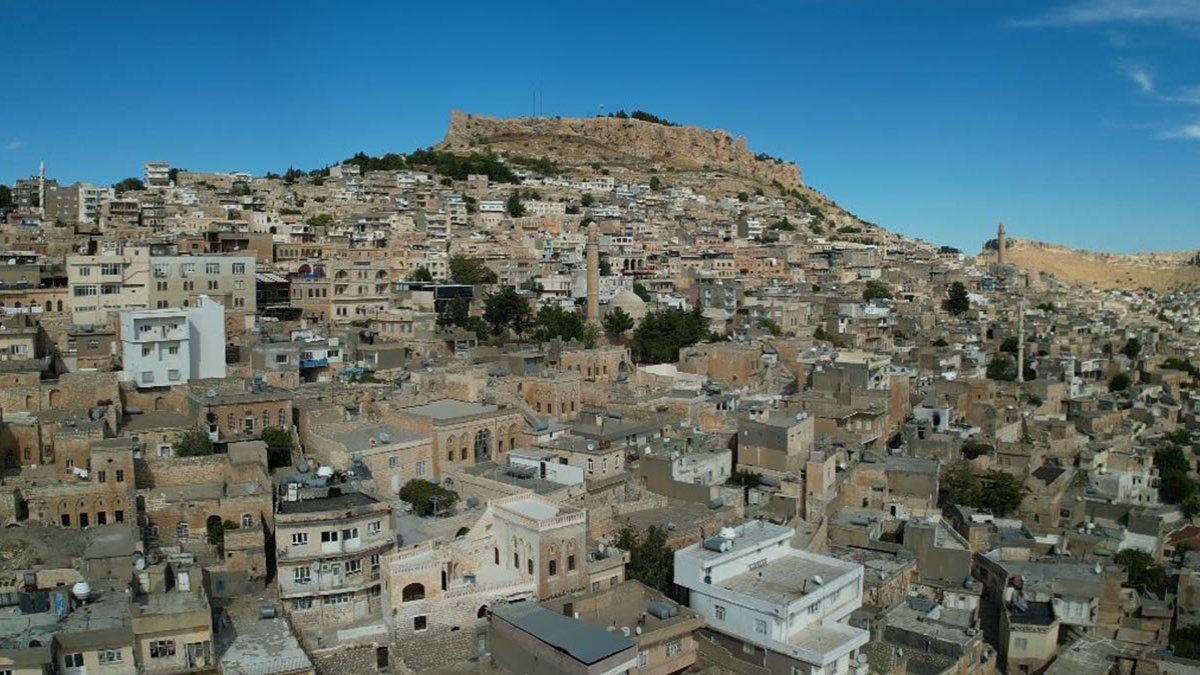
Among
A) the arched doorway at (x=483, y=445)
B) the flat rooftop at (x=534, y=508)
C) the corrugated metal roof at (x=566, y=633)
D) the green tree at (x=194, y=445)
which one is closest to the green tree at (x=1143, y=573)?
the flat rooftop at (x=534, y=508)

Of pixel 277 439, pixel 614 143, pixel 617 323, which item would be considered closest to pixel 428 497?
pixel 277 439

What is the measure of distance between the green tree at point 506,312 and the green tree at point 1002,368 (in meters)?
20.5

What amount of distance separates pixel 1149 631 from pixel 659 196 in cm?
7232

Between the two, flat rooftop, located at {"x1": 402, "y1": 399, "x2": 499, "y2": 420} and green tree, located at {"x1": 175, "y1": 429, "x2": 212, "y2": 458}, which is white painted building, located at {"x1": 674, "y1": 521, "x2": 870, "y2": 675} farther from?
green tree, located at {"x1": 175, "y1": 429, "x2": 212, "y2": 458}

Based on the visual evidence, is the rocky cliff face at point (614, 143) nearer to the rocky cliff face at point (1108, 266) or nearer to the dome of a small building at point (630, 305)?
the rocky cliff face at point (1108, 266)

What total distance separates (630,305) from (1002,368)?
17126mm

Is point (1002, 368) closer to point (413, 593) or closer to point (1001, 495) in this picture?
Answer: point (1001, 495)

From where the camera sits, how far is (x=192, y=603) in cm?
1505

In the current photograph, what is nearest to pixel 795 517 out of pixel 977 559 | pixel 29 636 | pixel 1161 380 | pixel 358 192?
pixel 977 559

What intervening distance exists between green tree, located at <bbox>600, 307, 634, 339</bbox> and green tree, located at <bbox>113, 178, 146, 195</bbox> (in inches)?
1586

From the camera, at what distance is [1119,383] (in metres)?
46.4

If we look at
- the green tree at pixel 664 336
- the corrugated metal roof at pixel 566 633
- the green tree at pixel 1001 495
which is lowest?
the green tree at pixel 1001 495

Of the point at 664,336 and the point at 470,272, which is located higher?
the point at 470,272

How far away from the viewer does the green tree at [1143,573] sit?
82.8ft
